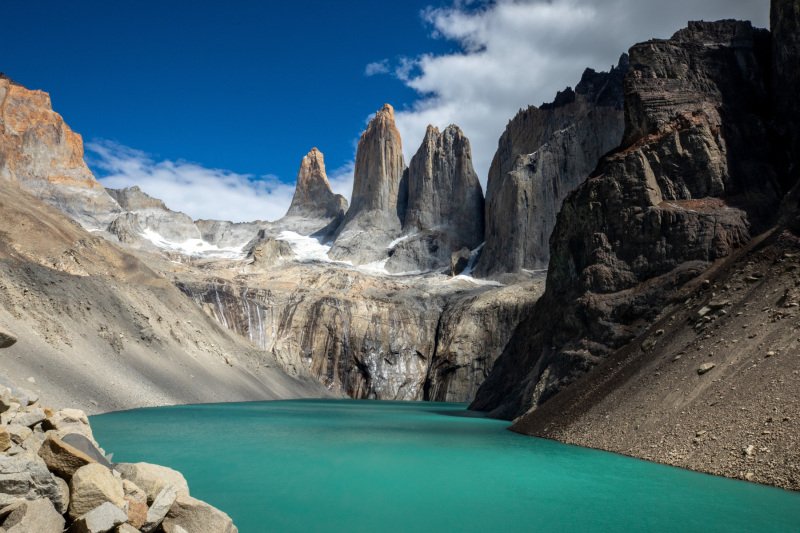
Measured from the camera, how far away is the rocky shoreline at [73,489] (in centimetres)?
677

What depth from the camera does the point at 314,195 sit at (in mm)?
163625

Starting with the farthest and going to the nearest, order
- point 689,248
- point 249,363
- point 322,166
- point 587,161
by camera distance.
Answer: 1. point 322,166
2. point 587,161
3. point 249,363
4. point 689,248

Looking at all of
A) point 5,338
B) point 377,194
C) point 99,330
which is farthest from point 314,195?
point 5,338

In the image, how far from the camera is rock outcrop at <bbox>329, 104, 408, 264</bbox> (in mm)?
126875

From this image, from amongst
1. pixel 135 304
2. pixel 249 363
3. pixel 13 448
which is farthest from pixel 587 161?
pixel 13 448

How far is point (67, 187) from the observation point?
13925 centimetres

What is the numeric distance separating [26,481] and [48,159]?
153377 mm

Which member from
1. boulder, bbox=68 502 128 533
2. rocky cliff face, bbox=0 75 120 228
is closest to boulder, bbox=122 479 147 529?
boulder, bbox=68 502 128 533

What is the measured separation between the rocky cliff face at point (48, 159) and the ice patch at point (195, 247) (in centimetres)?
1027

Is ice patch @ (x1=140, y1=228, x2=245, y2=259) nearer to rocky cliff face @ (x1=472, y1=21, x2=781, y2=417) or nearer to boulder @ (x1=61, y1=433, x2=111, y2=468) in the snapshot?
rocky cliff face @ (x1=472, y1=21, x2=781, y2=417)

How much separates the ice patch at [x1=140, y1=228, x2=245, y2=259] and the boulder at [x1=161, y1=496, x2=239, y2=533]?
5317 inches

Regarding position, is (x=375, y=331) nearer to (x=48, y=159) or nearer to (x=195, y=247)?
(x=195, y=247)

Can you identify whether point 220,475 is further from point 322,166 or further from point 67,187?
point 322,166

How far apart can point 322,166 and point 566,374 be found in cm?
14283
